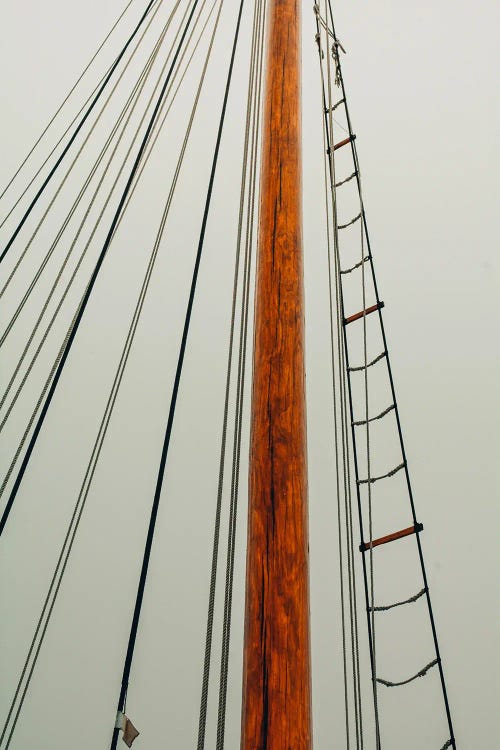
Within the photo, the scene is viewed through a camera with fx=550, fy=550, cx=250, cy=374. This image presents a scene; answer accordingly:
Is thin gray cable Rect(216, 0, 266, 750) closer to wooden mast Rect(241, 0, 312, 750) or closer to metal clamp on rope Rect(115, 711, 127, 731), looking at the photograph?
wooden mast Rect(241, 0, 312, 750)

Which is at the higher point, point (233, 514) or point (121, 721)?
point (233, 514)

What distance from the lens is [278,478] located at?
967 mm

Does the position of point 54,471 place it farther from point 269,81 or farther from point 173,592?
point 269,81

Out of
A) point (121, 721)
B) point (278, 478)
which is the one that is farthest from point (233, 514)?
point (121, 721)

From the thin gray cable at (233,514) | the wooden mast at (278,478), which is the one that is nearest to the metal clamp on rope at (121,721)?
the thin gray cable at (233,514)

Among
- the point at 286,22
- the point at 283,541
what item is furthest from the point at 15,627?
the point at 286,22

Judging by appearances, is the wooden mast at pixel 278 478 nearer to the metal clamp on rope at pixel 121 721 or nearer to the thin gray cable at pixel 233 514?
the thin gray cable at pixel 233 514

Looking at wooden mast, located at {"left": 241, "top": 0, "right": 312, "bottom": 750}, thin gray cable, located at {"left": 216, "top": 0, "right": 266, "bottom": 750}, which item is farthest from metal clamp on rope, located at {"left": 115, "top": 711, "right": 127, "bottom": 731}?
wooden mast, located at {"left": 241, "top": 0, "right": 312, "bottom": 750}

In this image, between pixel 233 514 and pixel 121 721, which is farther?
pixel 233 514

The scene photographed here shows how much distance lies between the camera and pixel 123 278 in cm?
421

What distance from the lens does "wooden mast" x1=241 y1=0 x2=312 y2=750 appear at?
0.79 m

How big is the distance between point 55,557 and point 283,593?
9.82 ft

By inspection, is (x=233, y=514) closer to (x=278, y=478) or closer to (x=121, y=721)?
(x=278, y=478)

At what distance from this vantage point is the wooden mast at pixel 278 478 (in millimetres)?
789
